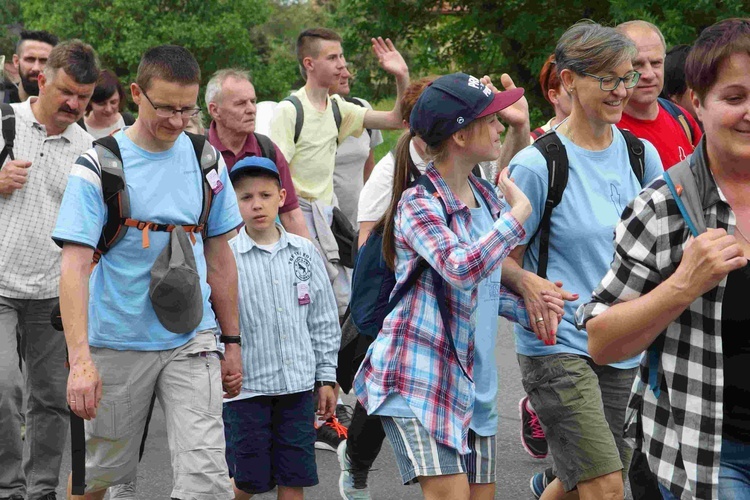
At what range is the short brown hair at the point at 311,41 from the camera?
8.38 m

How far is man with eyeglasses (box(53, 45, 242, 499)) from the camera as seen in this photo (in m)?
4.57

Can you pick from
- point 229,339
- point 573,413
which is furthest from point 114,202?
point 573,413

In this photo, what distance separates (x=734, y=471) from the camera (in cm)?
304

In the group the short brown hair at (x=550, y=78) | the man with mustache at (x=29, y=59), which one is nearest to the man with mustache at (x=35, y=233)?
the man with mustache at (x=29, y=59)

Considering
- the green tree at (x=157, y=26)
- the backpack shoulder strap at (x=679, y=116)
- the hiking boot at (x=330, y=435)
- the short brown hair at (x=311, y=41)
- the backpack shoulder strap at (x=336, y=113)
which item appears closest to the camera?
the backpack shoulder strap at (x=679, y=116)

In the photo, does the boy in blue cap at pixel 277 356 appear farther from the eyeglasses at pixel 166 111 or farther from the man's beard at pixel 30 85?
the man's beard at pixel 30 85

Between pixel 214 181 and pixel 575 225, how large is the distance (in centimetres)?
144

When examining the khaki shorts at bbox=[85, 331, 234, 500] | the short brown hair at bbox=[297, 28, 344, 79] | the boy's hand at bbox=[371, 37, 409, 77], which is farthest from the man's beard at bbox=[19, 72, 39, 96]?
the khaki shorts at bbox=[85, 331, 234, 500]

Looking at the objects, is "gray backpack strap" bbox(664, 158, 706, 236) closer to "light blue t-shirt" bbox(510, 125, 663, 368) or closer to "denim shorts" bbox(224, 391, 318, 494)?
"light blue t-shirt" bbox(510, 125, 663, 368)

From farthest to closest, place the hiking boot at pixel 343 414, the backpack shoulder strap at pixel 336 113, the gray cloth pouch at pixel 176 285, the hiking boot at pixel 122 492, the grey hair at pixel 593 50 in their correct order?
1. the backpack shoulder strap at pixel 336 113
2. the hiking boot at pixel 343 414
3. the hiking boot at pixel 122 492
4. the grey hair at pixel 593 50
5. the gray cloth pouch at pixel 176 285

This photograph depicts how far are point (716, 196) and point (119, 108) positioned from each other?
627 cm

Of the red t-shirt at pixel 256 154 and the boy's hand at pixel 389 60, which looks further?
the boy's hand at pixel 389 60

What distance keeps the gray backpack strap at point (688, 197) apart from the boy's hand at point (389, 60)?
15.4 feet

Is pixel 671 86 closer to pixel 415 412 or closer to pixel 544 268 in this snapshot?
pixel 544 268
